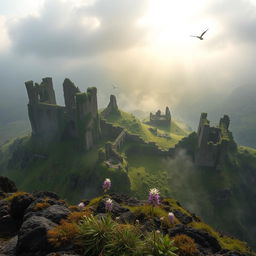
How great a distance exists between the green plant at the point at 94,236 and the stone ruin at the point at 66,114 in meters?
69.6

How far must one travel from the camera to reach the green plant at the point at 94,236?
45.6 ft

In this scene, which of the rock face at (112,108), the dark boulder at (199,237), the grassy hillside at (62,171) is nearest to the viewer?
the dark boulder at (199,237)

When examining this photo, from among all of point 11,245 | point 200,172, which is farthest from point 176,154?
point 11,245

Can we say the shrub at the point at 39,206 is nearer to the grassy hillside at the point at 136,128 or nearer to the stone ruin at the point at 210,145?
the stone ruin at the point at 210,145

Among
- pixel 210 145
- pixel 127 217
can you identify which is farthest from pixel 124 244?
pixel 210 145

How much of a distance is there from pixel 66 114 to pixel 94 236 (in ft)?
275

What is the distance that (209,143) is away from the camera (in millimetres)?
74500

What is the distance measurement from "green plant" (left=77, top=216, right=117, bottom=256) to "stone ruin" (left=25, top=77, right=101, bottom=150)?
69590 mm

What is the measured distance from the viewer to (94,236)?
14336 mm

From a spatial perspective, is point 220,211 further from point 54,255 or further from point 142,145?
point 54,255

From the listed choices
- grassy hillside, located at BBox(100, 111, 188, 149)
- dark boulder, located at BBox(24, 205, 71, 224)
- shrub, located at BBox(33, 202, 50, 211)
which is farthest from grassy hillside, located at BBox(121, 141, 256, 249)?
dark boulder, located at BBox(24, 205, 71, 224)

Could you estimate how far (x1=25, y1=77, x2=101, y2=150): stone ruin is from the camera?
275 ft

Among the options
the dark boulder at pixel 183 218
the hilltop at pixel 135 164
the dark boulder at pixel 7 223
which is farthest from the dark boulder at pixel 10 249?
the hilltop at pixel 135 164

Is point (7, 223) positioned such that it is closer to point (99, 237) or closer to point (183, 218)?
point (99, 237)
